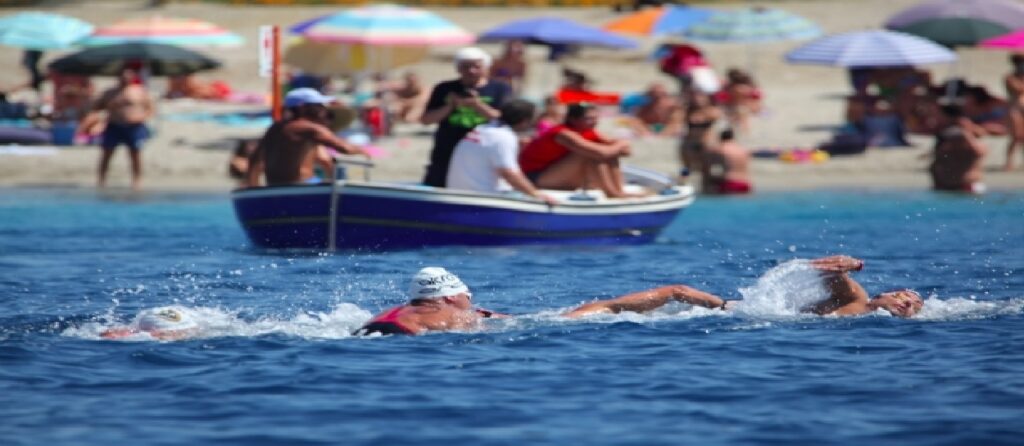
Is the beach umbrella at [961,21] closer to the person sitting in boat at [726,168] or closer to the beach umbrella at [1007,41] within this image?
the beach umbrella at [1007,41]

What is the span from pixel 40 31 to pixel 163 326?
16.8 metres

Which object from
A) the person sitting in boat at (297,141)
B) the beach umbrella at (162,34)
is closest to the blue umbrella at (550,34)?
the beach umbrella at (162,34)

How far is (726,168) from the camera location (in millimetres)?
22516

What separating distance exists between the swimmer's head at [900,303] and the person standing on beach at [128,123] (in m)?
13.2

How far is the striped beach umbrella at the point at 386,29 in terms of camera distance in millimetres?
24422

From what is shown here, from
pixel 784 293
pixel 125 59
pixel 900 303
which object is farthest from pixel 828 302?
pixel 125 59

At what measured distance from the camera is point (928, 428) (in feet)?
28.4

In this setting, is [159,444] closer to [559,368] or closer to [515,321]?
[559,368]

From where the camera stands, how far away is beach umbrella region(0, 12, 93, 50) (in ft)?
85.5

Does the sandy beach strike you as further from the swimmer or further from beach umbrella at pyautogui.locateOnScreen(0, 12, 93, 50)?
the swimmer

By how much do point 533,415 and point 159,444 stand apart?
1900mm

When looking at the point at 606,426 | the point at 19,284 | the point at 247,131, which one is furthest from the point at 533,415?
the point at 247,131

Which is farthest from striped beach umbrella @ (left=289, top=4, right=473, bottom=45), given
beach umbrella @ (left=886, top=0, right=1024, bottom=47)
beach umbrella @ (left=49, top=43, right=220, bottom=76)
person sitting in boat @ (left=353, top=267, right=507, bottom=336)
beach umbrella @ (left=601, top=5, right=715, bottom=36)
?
person sitting in boat @ (left=353, top=267, right=507, bottom=336)

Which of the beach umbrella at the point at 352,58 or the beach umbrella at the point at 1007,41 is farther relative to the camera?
the beach umbrella at the point at 352,58
